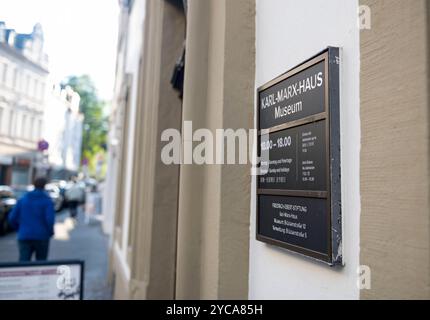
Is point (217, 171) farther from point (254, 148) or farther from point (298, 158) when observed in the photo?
point (298, 158)

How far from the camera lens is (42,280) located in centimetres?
332

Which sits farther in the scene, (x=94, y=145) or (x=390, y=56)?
(x=94, y=145)

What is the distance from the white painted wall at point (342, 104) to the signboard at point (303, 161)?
0.05 meters

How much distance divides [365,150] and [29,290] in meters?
3.14

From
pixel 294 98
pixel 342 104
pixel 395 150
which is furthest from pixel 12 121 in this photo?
pixel 395 150

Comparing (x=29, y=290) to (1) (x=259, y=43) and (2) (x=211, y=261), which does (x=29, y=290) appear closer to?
(2) (x=211, y=261)

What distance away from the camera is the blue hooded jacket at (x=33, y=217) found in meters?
5.86

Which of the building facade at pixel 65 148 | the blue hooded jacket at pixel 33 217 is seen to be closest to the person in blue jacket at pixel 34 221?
the blue hooded jacket at pixel 33 217

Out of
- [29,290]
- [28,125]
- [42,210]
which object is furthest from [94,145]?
[29,290]

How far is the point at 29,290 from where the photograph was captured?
3.25 metres

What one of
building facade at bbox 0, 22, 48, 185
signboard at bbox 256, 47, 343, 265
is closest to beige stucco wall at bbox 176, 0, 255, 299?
signboard at bbox 256, 47, 343, 265

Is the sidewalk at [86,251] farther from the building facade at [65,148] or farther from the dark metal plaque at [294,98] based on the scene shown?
the building facade at [65,148]

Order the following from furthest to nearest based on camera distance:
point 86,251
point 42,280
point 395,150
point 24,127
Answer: point 24,127 < point 86,251 < point 42,280 < point 395,150

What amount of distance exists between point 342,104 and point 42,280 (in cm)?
305
